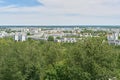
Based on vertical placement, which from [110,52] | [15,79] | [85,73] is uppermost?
[110,52]

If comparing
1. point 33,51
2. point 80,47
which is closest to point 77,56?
point 80,47

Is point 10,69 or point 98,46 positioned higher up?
point 98,46

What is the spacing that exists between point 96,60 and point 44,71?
6118mm

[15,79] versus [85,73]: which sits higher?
[85,73]

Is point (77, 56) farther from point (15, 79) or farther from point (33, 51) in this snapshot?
point (33, 51)

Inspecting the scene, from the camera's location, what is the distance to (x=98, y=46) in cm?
1541

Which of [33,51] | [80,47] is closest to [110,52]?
[80,47]

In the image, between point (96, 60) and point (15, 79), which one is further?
point (15, 79)

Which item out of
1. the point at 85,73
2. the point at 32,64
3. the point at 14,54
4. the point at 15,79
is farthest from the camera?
the point at 14,54

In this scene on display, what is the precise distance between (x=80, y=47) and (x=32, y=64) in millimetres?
5167

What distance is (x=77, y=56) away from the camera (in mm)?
16016

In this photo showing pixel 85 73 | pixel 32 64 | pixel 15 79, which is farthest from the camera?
pixel 32 64

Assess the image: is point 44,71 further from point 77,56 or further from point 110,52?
point 110,52

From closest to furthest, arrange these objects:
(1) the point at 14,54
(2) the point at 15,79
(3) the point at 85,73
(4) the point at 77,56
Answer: (3) the point at 85,73 → (4) the point at 77,56 → (2) the point at 15,79 → (1) the point at 14,54
